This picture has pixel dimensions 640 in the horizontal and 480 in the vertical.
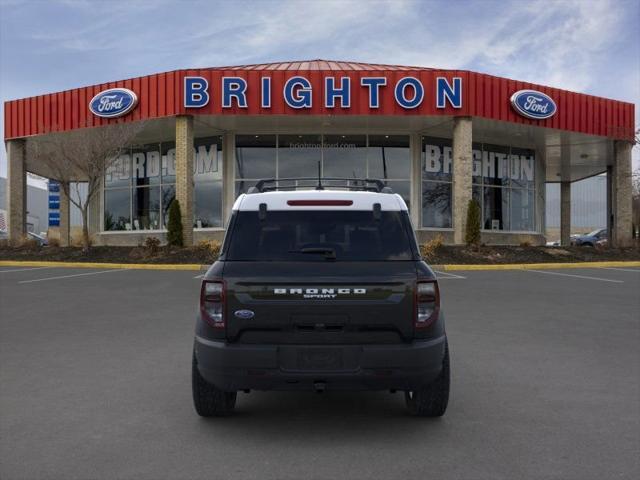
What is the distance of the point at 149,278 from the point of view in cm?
1525

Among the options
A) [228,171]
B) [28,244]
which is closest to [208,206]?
[228,171]

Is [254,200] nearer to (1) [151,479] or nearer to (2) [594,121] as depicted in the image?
(1) [151,479]

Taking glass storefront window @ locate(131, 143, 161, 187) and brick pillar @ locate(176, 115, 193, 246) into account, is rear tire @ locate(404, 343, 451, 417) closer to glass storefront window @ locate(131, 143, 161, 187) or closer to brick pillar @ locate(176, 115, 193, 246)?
brick pillar @ locate(176, 115, 193, 246)

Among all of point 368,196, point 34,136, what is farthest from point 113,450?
point 34,136

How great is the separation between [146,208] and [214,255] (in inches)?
348

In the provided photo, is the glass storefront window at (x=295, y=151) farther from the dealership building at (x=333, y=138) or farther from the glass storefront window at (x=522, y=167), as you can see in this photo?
the glass storefront window at (x=522, y=167)

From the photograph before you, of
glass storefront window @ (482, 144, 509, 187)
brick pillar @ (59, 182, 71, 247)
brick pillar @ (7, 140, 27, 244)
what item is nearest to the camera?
brick pillar @ (7, 140, 27, 244)

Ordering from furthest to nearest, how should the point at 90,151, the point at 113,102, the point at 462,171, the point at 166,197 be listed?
1. the point at 166,197
2. the point at 113,102
3. the point at 462,171
4. the point at 90,151

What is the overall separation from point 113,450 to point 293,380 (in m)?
1.29

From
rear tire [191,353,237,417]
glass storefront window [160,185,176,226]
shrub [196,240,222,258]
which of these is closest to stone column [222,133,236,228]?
glass storefront window [160,185,176,226]

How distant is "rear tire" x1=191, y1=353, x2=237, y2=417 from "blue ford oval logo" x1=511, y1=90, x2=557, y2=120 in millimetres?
20912

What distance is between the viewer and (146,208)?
27.2m

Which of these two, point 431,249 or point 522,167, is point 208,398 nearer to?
point 431,249

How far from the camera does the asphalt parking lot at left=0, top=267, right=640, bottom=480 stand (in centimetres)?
Answer: 356
